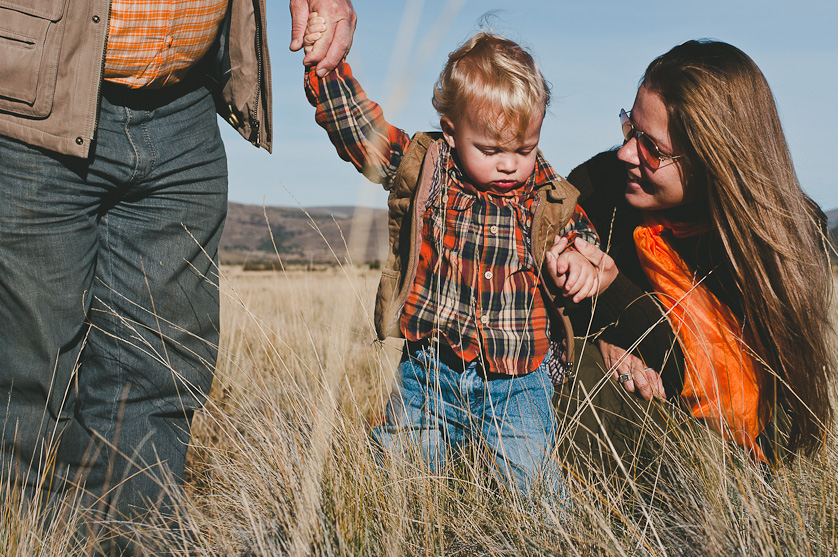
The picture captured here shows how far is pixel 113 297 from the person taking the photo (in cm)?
198

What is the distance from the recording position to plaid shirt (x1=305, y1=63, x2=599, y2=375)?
7.04ft

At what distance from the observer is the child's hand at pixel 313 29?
1.97 metres

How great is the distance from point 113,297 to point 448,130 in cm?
130

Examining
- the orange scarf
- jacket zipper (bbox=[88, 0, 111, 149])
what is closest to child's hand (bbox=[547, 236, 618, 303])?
the orange scarf

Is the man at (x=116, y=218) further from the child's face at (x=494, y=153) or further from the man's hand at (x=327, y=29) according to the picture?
the child's face at (x=494, y=153)

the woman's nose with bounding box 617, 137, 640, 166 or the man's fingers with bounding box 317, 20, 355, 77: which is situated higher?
the man's fingers with bounding box 317, 20, 355, 77

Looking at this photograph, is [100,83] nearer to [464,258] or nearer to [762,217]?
[464,258]

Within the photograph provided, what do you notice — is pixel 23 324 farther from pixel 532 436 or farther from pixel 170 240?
pixel 532 436

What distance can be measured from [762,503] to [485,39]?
5.95ft

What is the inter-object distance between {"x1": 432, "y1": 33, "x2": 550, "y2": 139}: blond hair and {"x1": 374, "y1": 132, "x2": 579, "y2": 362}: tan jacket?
20 cm

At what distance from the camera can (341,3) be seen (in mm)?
1988

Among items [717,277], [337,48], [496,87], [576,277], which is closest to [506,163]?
[496,87]

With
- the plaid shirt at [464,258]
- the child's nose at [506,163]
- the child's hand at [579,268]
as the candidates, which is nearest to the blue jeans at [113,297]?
the plaid shirt at [464,258]

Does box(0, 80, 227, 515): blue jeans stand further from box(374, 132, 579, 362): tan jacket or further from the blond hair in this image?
the blond hair
